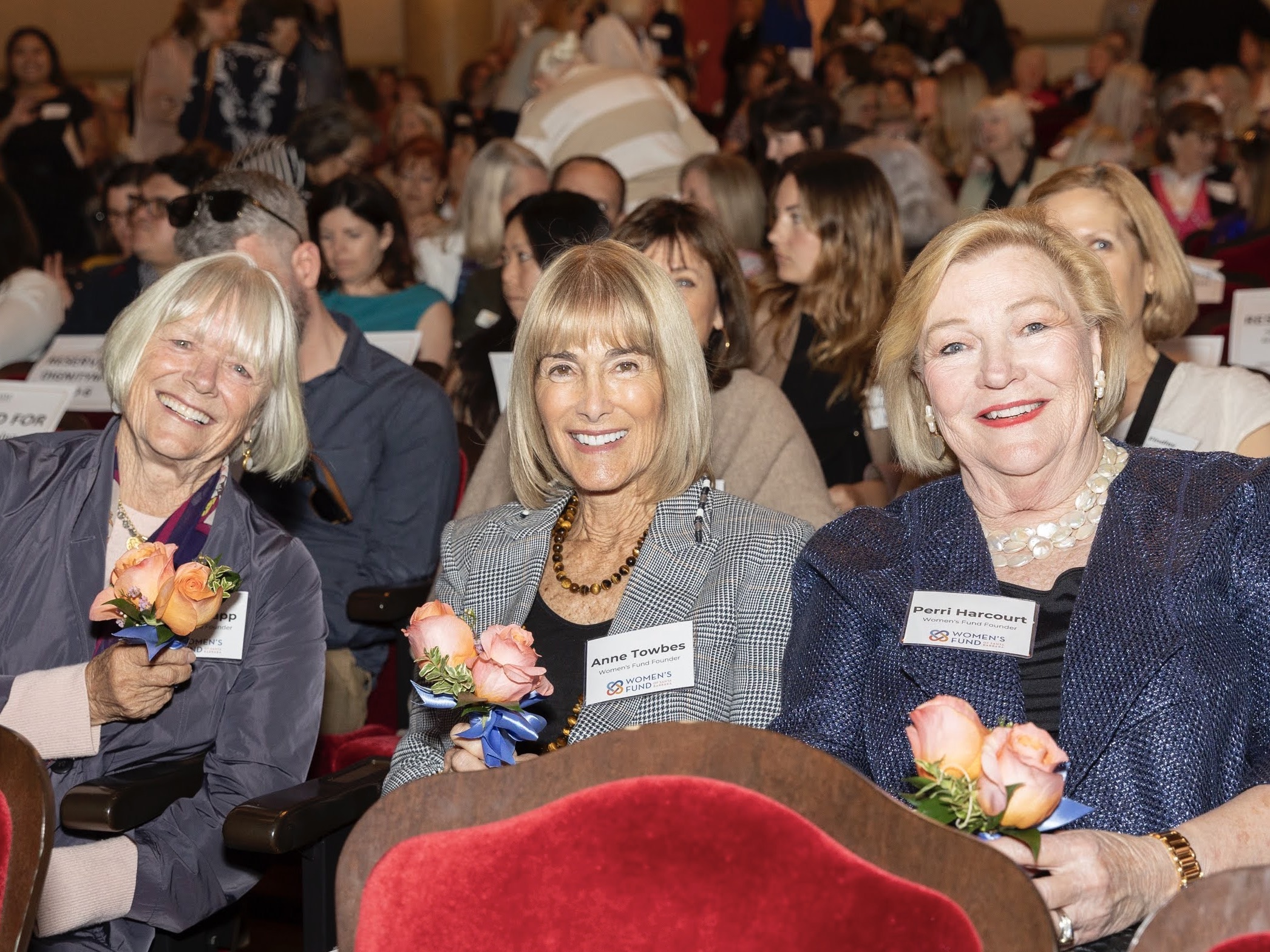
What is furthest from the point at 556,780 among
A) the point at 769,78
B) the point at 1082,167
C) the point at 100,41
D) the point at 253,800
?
the point at 100,41

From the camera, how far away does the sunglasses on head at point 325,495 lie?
333cm

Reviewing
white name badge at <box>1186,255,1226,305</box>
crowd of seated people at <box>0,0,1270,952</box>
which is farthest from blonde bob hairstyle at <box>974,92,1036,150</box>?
crowd of seated people at <box>0,0,1270,952</box>

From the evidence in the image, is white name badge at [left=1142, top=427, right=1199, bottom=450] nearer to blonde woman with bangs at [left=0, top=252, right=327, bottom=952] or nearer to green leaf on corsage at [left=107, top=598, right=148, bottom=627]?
blonde woman with bangs at [left=0, top=252, right=327, bottom=952]

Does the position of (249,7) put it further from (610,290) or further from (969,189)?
(610,290)

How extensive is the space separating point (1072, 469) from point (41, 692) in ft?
5.80

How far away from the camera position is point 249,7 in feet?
26.0

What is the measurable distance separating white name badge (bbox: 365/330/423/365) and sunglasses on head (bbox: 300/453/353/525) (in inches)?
43.6

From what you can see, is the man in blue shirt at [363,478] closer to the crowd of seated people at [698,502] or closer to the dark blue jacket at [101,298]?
the crowd of seated people at [698,502]

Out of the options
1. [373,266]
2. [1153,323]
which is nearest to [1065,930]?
[1153,323]

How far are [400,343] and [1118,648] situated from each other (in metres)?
3.15

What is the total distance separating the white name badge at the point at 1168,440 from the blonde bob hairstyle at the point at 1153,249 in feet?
1.10

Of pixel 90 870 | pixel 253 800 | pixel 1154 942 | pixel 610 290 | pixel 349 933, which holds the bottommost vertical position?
pixel 90 870

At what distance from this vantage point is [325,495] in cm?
340

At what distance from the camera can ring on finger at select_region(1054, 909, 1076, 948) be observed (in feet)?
5.06
